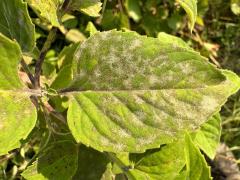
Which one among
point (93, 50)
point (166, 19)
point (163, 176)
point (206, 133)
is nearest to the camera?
point (93, 50)

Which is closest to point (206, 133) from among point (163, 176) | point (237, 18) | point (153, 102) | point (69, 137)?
point (163, 176)

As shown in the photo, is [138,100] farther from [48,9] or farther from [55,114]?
[55,114]

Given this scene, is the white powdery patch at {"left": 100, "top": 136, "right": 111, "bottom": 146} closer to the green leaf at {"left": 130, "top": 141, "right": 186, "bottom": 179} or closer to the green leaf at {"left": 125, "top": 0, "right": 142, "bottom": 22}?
the green leaf at {"left": 130, "top": 141, "right": 186, "bottom": 179}

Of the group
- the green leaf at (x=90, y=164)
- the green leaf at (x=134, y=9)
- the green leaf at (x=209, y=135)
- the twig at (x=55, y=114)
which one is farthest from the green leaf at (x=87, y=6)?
the green leaf at (x=134, y=9)

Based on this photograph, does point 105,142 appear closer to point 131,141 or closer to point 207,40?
point 131,141

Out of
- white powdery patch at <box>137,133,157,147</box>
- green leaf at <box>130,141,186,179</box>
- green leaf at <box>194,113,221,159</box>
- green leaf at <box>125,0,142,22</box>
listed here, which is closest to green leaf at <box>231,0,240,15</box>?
green leaf at <box>125,0,142,22</box>

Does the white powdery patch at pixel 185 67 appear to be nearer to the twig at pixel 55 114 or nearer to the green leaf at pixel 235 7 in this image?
the twig at pixel 55 114
